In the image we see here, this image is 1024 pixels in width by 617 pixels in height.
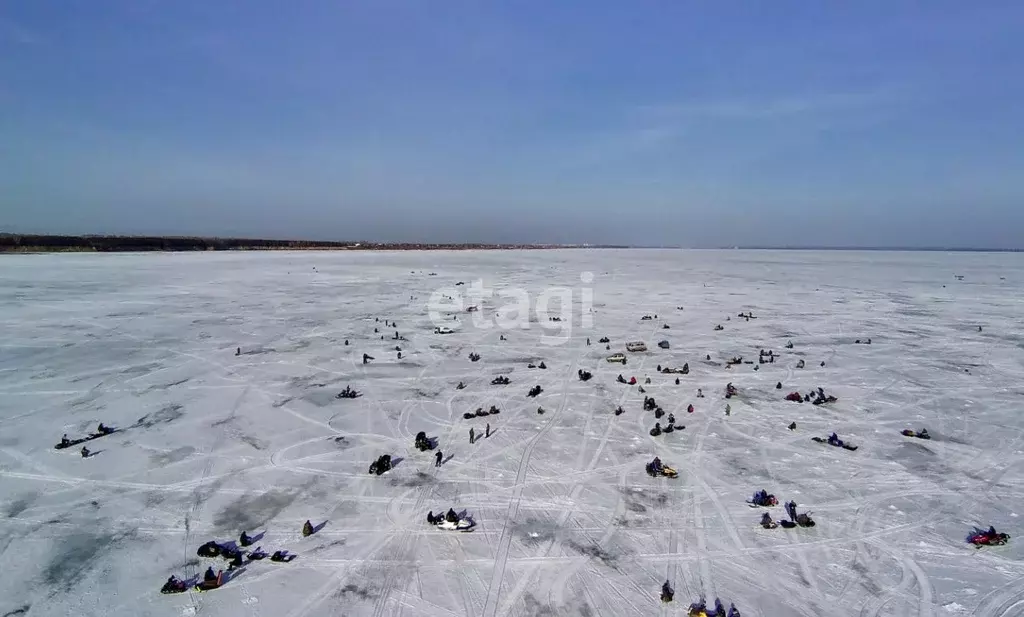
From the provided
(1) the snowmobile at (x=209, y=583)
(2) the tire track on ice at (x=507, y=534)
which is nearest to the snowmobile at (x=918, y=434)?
(2) the tire track on ice at (x=507, y=534)

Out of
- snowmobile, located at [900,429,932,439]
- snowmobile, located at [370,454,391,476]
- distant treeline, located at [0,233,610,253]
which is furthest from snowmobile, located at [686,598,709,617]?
distant treeline, located at [0,233,610,253]

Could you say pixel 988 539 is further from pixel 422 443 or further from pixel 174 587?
pixel 174 587

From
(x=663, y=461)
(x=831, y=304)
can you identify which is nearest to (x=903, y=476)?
(x=663, y=461)

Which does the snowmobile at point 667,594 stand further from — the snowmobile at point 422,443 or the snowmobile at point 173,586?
the snowmobile at point 173,586

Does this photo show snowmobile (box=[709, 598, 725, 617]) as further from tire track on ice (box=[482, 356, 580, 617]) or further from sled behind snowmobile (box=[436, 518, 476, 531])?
sled behind snowmobile (box=[436, 518, 476, 531])

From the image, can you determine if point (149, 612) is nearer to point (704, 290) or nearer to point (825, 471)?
point (825, 471)
